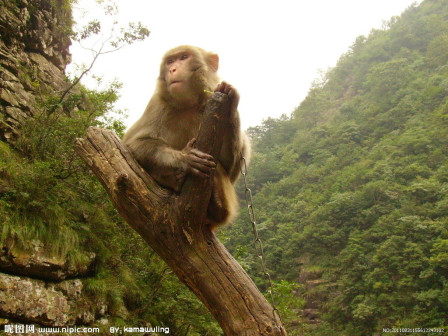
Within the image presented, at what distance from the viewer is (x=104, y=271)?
7.56 m

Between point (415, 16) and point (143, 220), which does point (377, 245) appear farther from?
point (415, 16)

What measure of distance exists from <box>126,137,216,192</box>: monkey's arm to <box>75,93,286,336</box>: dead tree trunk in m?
0.07

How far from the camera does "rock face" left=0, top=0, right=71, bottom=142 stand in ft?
26.1

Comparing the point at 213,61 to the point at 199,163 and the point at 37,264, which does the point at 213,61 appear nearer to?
the point at 199,163

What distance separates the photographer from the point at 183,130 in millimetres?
3129

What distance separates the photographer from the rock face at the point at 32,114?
17.7 ft

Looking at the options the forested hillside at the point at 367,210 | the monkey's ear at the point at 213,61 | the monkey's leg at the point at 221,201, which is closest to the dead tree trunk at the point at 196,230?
the monkey's leg at the point at 221,201

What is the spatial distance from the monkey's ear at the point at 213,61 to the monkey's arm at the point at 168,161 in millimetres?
856

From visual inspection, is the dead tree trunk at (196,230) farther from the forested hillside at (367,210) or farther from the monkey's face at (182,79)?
the forested hillside at (367,210)

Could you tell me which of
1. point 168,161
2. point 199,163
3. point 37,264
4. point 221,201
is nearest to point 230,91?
point 199,163

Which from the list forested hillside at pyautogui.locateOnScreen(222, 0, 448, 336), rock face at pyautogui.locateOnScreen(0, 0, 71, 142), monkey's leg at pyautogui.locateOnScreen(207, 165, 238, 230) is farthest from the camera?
forested hillside at pyautogui.locateOnScreen(222, 0, 448, 336)

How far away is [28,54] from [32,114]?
7.93ft

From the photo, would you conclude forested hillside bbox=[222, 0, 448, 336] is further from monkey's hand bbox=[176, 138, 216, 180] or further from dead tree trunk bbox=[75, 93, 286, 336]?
monkey's hand bbox=[176, 138, 216, 180]

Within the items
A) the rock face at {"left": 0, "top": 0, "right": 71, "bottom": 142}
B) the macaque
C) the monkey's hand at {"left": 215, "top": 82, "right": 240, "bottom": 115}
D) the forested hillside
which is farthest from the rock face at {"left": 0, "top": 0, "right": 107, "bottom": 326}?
the monkey's hand at {"left": 215, "top": 82, "right": 240, "bottom": 115}
